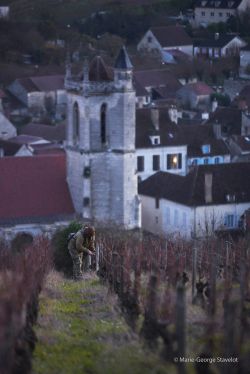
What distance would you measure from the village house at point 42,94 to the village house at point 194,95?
7008 millimetres

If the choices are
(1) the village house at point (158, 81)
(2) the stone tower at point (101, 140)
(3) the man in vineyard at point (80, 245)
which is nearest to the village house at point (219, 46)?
(1) the village house at point (158, 81)

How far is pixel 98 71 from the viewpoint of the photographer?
40.2 m

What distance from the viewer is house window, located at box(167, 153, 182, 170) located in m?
50.2

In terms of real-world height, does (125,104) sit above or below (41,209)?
above

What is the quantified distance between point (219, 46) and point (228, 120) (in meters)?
32.4

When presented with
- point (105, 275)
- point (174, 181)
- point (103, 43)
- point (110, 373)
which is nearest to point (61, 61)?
point (103, 43)

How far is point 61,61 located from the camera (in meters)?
82.2

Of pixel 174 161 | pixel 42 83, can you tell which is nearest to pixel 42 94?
pixel 42 83

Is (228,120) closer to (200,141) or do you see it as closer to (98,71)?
(200,141)

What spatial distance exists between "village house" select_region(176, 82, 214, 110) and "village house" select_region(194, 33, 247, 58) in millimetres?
14741

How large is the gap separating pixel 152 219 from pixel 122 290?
27.9m

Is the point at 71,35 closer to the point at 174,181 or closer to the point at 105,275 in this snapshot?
the point at 174,181

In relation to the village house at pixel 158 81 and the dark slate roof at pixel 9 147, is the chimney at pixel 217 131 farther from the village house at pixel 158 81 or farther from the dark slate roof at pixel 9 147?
the village house at pixel 158 81

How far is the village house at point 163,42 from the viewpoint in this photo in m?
89.9
